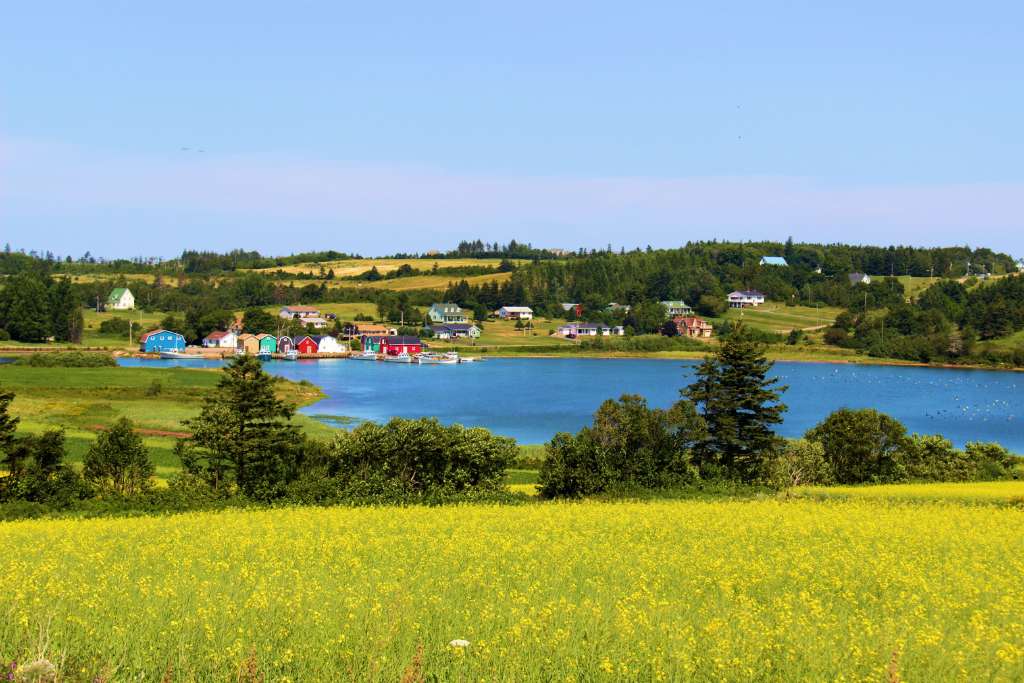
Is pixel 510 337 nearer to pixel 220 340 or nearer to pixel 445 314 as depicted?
pixel 445 314

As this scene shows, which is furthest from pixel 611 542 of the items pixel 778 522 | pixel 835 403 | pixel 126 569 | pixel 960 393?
pixel 960 393

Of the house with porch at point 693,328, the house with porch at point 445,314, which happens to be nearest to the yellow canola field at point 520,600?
the house with porch at point 693,328

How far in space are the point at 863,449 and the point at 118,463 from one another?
3241 centimetres

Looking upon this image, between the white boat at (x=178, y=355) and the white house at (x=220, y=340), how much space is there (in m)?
7.26

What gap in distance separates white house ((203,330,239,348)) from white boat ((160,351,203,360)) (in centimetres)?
726

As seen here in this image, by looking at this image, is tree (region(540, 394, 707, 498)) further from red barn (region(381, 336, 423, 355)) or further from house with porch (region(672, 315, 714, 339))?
house with porch (region(672, 315, 714, 339))

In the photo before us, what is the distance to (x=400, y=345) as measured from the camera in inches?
6122

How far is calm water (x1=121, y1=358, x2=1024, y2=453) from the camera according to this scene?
265 ft

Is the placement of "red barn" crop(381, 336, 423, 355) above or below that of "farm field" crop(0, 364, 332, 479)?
above

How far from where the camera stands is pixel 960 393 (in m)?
109

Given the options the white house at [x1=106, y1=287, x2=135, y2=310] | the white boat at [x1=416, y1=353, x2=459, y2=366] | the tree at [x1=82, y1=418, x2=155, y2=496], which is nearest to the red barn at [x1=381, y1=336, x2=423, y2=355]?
the white boat at [x1=416, y1=353, x2=459, y2=366]

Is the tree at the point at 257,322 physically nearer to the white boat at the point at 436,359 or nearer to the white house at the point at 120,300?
the white boat at the point at 436,359

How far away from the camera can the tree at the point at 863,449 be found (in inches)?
1763

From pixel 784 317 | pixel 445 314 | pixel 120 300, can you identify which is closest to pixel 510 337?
pixel 445 314
